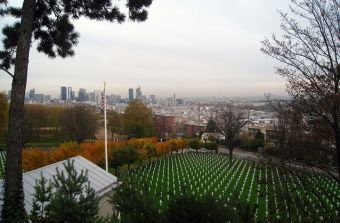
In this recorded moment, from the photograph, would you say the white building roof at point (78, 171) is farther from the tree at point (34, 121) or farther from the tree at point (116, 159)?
the tree at point (34, 121)

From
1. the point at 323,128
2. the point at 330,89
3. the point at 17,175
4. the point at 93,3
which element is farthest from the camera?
the point at 93,3

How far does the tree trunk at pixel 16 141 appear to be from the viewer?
8977 millimetres

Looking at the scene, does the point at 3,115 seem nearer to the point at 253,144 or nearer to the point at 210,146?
the point at 210,146

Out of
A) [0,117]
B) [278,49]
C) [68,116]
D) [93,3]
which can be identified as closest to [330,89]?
[278,49]

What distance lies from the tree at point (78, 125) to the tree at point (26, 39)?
48.4 meters

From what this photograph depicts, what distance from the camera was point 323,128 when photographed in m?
8.52

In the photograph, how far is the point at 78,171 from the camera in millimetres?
14148

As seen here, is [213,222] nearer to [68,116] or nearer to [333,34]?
[333,34]

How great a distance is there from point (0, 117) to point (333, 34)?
50578 mm

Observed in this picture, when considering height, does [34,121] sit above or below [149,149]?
above

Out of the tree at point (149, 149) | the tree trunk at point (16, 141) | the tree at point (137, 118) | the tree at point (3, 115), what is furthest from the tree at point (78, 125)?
the tree trunk at point (16, 141)

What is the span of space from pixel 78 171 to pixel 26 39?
20.4 ft

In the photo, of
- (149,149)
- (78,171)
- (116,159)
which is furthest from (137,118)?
(78,171)

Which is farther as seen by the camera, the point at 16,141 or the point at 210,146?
the point at 210,146
